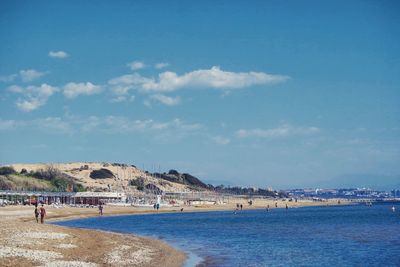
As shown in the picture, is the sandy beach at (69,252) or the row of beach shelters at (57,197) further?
the row of beach shelters at (57,197)

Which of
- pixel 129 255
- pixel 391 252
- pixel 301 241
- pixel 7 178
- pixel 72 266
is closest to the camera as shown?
pixel 72 266

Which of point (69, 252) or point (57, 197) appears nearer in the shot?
point (69, 252)

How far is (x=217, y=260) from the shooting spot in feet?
126

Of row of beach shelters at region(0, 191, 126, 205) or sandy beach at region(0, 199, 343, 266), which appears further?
row of beach shelters at region(0, 191, 126, 205)

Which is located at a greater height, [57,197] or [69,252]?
[57,197]

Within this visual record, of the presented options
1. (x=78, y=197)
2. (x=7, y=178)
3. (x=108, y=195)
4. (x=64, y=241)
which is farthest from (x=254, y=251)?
(x=7, y=178)

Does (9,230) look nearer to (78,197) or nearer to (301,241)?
(301,241)

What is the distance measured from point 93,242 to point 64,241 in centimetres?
389

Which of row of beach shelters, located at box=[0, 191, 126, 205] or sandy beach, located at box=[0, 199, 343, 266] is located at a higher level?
row of beach shelters, located at box=[0, 191, 126, 205]

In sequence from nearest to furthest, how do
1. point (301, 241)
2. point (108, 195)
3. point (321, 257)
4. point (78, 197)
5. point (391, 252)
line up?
point (321, 257) < point (391, 252) < point (301, 241) < point (78, 197) < point (108, 195)

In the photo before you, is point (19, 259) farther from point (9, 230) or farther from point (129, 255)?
point (9, 230)

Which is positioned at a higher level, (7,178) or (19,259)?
(7,178)

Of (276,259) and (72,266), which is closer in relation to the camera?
(72,266)

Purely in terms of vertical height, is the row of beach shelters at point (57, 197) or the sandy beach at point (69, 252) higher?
the row of beach shelters at point (57, 197)
